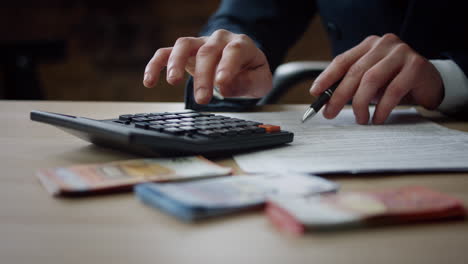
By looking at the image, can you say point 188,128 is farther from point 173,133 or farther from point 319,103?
point 319,103

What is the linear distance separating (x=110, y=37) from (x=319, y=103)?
7.08ft

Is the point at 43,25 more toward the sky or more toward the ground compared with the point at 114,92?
more toward the sky

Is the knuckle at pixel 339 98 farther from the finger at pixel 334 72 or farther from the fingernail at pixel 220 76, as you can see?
the fingernail at pixel 220 76

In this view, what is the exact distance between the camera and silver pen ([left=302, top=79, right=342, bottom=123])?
2.24ft

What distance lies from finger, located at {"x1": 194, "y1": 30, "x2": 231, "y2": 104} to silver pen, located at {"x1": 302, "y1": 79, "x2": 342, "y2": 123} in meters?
0.14

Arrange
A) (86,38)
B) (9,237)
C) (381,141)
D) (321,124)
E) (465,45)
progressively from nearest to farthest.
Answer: (9,237) < (381,141) < (321,124) < (465,45) < (86,38)

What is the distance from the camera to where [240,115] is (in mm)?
752

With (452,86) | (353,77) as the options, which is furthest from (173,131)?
(452,86)

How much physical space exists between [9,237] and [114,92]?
2.56m

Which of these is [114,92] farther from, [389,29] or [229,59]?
[229,59]

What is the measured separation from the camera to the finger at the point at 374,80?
686 mm

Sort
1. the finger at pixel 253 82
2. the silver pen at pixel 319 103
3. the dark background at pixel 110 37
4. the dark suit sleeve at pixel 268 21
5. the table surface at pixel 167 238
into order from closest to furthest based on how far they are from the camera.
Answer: the table surface at pixel 167 238
the silver pen at pixel 319 103
the finger at pixel 253 82
the dark suit sleeve at pixel 268 21
the dark background at pixel 110 37

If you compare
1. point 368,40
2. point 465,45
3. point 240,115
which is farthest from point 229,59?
point 465,45

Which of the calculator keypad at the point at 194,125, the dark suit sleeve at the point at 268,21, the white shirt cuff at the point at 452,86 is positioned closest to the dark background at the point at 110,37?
the dark suit sleeve at the point at 268,21
